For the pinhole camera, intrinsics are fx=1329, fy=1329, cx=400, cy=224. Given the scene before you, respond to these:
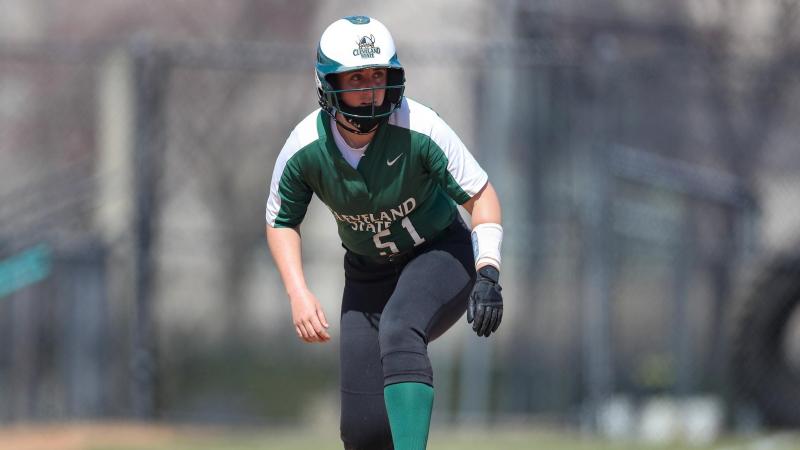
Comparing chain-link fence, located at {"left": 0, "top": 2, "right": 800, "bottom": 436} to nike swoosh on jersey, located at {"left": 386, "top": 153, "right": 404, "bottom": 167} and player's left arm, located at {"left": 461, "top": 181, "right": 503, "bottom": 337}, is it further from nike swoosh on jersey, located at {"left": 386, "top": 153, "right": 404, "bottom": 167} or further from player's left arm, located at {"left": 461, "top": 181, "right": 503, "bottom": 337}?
nike swoosh on jersey, located at {"left": 386, "top": 153, "right": 404, "bottom": 167}

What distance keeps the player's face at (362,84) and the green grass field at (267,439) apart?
13.1 ft

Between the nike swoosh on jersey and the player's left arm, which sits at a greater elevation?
the nike swoosh on jersey

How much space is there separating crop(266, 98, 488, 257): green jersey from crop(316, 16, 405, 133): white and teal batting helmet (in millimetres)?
126

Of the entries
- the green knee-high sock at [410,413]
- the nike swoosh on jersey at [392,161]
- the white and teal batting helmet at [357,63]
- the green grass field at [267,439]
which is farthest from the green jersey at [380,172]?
the green grass field at [267,439]

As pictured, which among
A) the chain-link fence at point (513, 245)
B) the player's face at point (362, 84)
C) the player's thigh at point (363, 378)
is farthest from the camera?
the chain-link fence at point (513, 245)

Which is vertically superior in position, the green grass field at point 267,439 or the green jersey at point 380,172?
the green jersey at point 380,172

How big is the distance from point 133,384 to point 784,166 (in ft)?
17.4

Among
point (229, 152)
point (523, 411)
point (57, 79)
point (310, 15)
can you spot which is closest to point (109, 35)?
point (57, 79)

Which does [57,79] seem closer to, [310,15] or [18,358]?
[310,15]

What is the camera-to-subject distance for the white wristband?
5.05 meters

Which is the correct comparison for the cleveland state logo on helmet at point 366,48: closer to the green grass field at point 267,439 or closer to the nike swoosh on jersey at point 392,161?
the nike swoosh on jersey at point 392,161

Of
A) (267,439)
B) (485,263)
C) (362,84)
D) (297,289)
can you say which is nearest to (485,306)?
(485,263)

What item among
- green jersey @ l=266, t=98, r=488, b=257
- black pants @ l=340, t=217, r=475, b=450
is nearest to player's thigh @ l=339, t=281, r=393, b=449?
black pants @ l=340, t=217, r=475, b=450

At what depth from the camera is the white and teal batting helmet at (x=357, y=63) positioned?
486 cm
